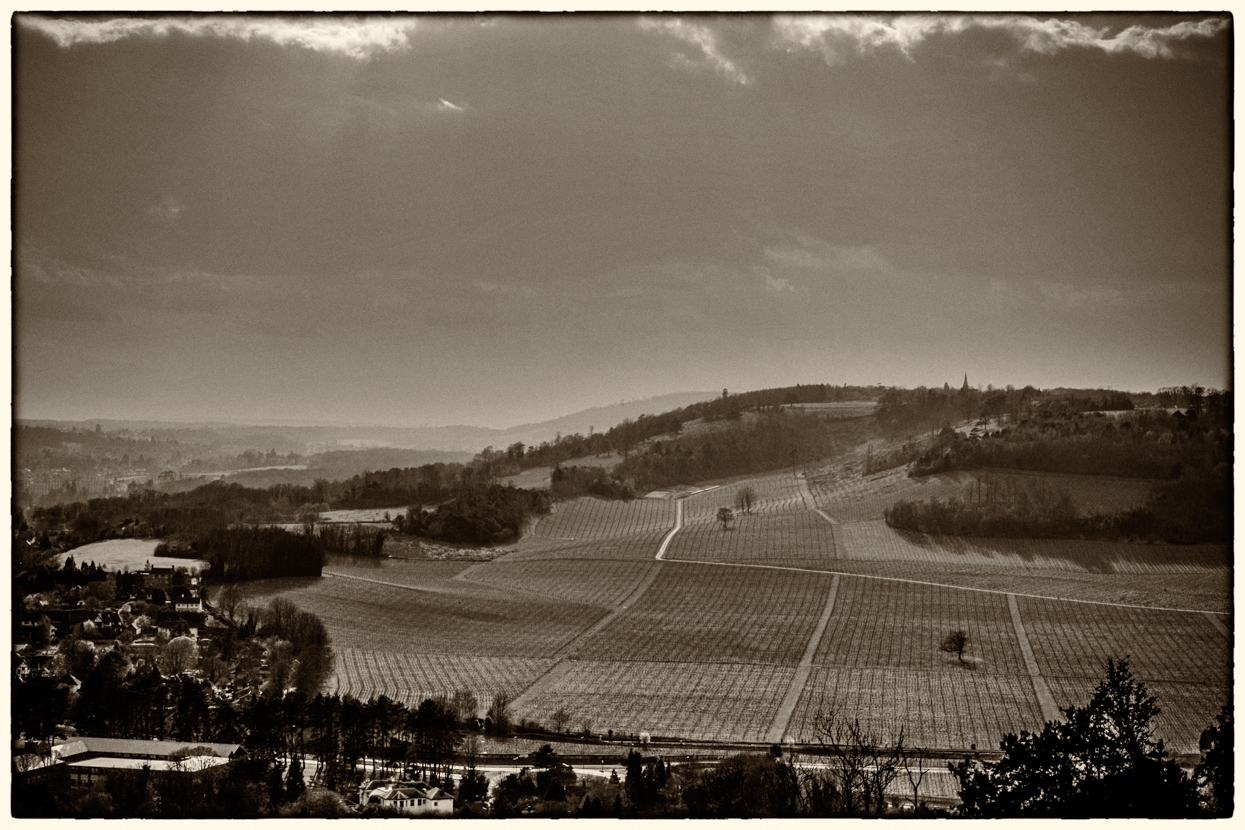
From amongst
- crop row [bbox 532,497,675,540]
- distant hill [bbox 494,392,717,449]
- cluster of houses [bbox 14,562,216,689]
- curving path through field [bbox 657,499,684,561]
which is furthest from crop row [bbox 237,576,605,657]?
distant hill [bbox 494,392,717,449]

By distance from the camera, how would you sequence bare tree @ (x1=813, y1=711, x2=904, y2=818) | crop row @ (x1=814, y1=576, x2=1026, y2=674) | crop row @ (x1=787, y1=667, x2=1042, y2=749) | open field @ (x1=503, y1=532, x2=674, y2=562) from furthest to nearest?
1. open field @ (x1=503, y1=532, x2=674, y2=562)
2. crop row @ (x1=814, y1=576, x2=1026, y2=674)
3. crop row @ (x1=787, y1=667, x2=1042, y2=749)
4. bare tree @ (x1=813, y1=711, x2=904, y2=818)

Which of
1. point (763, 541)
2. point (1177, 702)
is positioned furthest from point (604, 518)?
point (1177, 702)

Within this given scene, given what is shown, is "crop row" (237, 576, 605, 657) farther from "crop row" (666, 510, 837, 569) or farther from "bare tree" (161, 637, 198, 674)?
"crop row" (666, 510, 837, 569)

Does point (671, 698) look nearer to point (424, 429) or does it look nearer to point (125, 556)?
point (424, 429)

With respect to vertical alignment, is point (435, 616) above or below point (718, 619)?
above

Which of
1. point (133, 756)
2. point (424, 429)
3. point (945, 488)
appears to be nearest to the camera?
point (133, 756)

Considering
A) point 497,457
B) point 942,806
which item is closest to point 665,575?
point 497,457
